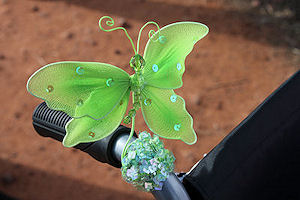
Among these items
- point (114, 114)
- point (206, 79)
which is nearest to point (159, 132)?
point (114, 114)

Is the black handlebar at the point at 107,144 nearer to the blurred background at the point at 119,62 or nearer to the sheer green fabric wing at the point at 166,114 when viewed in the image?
the sheer green fabric wing at the point at 166,114

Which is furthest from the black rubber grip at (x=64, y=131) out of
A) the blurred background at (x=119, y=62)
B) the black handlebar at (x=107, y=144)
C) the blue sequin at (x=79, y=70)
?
the blurred background at (x=119, y=62)

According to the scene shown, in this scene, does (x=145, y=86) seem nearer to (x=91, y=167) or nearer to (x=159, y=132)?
(x=159, y=132)

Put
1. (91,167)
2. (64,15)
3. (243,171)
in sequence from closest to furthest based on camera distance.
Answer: (243,171) → (91,167) → (64,15)

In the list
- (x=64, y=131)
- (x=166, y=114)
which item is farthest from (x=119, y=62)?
(x=166, y=114)

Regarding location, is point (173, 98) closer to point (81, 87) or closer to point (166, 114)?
point (166, 114)

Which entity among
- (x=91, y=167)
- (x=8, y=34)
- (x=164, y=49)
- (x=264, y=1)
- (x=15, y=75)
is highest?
(x=264, y=1)

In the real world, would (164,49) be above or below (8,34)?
above

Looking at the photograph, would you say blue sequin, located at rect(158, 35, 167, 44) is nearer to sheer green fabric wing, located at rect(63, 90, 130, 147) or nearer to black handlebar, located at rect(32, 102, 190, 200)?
sheer green fabric wing, located at rect(63, 90, 130, 147)
